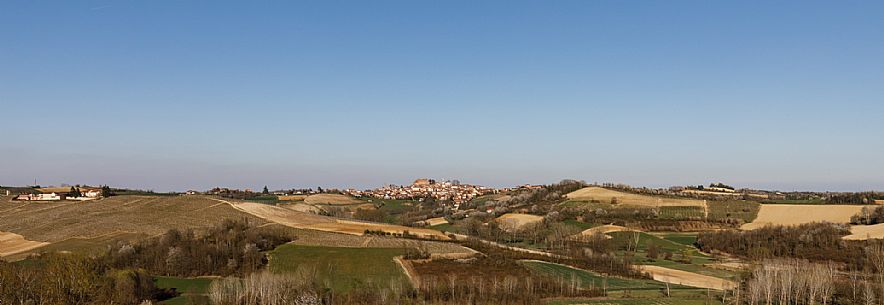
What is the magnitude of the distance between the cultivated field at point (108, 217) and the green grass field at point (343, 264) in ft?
83.7

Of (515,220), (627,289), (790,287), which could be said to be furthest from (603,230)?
(790,287)

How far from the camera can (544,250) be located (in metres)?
104

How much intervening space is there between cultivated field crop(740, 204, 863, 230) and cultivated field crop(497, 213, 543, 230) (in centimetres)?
4571

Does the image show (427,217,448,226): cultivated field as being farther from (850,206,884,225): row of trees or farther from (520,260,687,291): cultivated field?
(850,206,884,225): row of trees

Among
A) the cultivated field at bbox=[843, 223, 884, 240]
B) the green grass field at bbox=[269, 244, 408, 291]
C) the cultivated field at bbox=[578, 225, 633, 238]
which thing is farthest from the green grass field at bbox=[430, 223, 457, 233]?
the cultivated field at bbox=[843, 223, 884, 240]

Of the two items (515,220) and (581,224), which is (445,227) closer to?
(515,220)

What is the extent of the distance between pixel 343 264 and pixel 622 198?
→ 348ft

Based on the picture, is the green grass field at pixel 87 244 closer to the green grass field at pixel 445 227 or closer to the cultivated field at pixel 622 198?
the green grass field at pixel 445 227

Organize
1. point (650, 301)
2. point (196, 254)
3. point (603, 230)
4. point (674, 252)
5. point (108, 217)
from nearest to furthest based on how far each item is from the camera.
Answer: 1. point (650, 301)
2. point (196, 254)
3. point (108, 217)
4. point (674, 252)
5. point (603, 230)

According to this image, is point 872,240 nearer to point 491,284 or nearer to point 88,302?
point 491,284

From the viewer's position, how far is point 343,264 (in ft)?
251

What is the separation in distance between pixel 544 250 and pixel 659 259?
18.5 m

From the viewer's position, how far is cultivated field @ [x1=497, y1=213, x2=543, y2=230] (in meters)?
140

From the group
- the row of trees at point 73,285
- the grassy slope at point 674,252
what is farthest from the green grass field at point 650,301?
the row of trees at point 73,285
